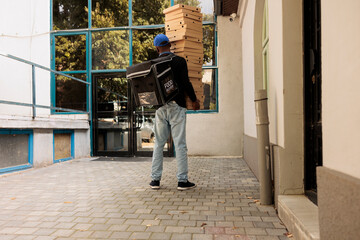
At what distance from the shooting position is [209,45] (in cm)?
881

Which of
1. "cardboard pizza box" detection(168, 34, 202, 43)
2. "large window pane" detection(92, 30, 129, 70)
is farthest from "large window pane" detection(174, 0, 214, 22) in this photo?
"cardboard pizza box" detection(168, 34, 202, 43)

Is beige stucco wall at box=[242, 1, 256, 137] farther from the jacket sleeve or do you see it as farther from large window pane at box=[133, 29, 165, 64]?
large window pane at box=[133, 29, 165, 64]

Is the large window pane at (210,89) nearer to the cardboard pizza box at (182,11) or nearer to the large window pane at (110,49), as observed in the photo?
the large window pane at (110,49)

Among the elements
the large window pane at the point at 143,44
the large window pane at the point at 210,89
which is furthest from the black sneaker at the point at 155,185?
the large window pane at the point at 143,44

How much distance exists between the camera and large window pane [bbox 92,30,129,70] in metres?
9.16

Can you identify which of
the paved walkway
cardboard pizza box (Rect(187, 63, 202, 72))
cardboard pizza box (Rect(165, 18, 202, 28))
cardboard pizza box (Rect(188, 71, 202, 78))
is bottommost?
the paved walkway

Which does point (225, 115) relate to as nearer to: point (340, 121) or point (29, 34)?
point (29, 34)

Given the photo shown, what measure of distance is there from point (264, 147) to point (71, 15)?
8.35 m

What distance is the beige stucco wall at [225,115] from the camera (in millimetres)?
8528

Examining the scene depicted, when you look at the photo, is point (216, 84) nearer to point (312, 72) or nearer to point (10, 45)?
point (312, 72)

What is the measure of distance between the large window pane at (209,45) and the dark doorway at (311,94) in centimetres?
579

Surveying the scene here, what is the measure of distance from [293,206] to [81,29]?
8646 mm

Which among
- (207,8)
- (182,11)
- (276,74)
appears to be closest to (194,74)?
(182,11)

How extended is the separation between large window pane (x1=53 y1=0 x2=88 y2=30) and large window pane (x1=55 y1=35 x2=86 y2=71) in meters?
0.38
